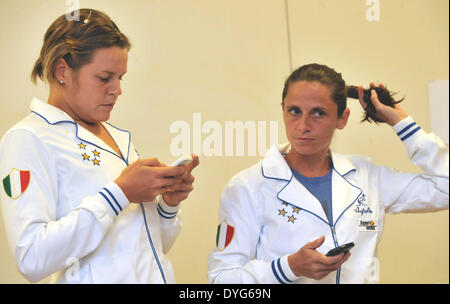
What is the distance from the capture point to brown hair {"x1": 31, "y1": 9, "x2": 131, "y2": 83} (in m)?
1.07

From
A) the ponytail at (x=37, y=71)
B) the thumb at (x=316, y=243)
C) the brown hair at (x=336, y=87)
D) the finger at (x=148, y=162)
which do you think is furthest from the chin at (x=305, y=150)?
the ponytail at (x=37, y=71)

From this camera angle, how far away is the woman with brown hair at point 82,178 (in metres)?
0.96

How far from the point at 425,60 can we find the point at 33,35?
977 mm

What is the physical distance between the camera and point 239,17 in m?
1.26

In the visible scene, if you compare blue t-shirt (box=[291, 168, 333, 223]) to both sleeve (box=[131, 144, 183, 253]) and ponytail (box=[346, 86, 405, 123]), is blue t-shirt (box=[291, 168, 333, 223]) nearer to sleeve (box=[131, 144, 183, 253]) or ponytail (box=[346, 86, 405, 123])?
ponytail (box=[346, 86, 405, 123])

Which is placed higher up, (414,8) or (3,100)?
(414,8)

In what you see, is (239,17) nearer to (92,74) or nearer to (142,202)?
(92,74)

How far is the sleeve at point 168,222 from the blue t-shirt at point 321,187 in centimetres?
32

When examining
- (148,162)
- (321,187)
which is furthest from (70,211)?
(321,187)

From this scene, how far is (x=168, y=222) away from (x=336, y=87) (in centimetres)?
53

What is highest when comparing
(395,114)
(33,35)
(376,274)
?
(33,35)

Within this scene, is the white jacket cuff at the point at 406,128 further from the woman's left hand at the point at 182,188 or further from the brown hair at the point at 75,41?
the brown hair at the point at 75,41

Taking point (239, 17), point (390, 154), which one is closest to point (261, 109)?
point (239, 17)

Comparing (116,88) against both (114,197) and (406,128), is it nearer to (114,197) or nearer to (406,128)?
(114,197)
